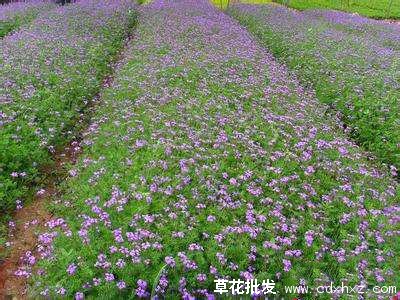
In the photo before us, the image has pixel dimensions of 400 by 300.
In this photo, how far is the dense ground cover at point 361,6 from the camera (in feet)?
136

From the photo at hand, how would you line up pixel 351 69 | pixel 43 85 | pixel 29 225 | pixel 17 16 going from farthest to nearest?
1. pixel 17 16
2. pixel 351 69
3. pixel 43 85
4. pixel 29 225

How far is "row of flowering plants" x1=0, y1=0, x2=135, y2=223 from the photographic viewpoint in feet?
26.4

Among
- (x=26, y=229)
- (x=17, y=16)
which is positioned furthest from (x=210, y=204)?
(x=17, y=16)

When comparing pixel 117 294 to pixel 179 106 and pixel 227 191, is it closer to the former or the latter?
pixel 227 191

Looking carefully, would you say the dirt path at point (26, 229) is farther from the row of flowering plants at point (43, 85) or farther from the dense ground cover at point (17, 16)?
the dense ground cover at point (17, 16)

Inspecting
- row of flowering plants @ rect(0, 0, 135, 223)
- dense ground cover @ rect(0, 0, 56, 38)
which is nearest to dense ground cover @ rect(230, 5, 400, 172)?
Result: row of flowering plants @ rect(0, 0, 135, 223)

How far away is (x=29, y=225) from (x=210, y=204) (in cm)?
334

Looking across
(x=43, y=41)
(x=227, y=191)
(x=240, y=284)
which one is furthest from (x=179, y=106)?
(x=43, y=41)

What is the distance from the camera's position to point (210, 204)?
21.9 ft

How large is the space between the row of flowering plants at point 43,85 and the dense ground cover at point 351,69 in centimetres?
772

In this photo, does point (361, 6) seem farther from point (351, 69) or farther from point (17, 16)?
point (17, 16)

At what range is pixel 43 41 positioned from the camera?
639 inches

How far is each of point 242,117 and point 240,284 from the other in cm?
535

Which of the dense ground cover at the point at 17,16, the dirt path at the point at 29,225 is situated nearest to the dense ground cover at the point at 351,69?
the dirt path at the point at 29,225
